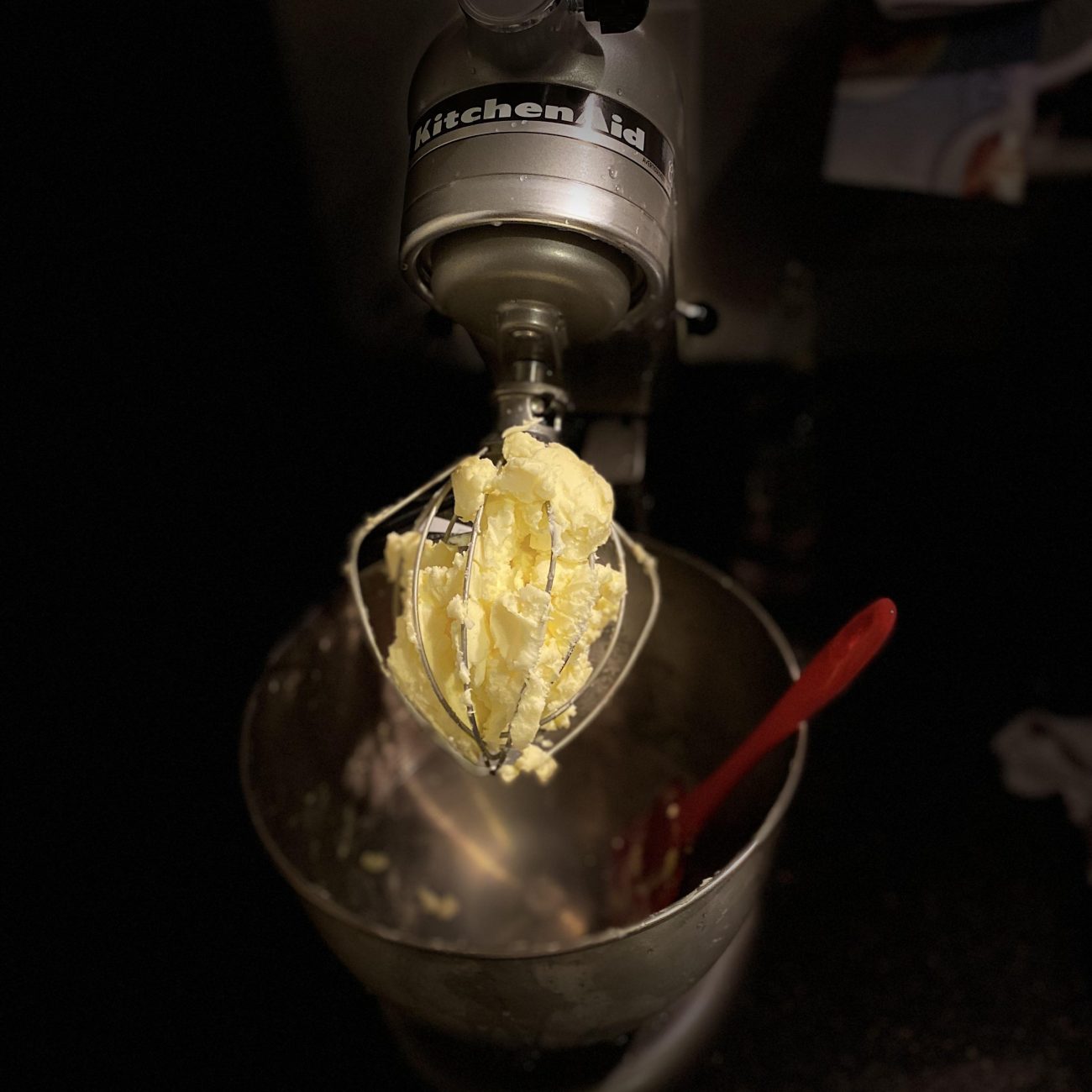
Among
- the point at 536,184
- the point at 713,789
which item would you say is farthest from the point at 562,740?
the point at 536,184

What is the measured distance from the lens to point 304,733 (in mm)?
604

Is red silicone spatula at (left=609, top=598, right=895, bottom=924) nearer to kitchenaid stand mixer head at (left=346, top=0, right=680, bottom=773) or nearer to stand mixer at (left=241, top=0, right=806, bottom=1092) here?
stand mixer at (left=241, top=0, right=806, bottom=1092)

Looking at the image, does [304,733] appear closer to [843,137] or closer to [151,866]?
[151,866]

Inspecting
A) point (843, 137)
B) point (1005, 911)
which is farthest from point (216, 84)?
point (1005, 911)

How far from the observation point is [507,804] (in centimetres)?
67

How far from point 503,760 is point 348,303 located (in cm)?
37

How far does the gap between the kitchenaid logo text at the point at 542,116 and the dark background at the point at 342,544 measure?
0.70ft

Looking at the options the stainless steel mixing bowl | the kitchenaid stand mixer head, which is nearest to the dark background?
the stainless steel mixing bowl

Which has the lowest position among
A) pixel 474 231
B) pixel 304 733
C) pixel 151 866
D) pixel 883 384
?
pixel 151 866

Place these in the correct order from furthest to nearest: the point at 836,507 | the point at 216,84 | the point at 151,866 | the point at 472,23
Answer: the point at 836,507
the point at 151,866
the point at 216,84
the point at 472,23

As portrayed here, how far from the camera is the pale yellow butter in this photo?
15.8 inches

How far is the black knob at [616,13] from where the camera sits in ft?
1.07

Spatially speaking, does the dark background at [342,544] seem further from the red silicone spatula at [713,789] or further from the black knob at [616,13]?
the black knob at [616,13]

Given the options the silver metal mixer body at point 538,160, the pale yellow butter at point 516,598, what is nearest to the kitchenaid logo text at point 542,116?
the silver metal mixer body at point 538,160
